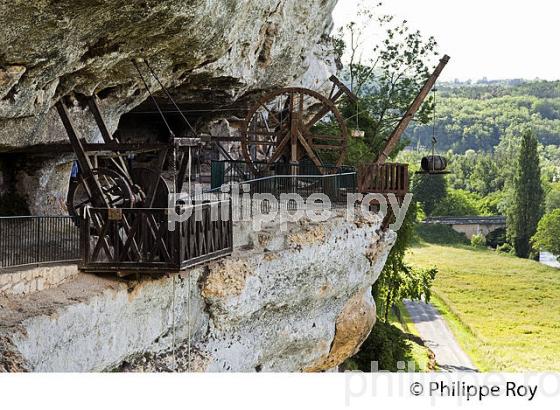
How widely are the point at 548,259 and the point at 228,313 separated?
5084 cm

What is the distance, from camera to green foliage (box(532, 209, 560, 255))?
51844 mm

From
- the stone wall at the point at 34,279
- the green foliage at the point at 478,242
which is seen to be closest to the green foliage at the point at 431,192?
the green foliage at the point at 478,242

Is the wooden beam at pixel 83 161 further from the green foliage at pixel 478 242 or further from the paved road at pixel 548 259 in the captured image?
the green foliage at pixel 478 242

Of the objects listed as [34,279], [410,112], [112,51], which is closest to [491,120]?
[410,112]

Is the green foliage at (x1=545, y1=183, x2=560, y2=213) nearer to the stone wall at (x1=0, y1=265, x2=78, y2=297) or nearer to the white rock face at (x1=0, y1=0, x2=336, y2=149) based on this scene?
the white rock face at (x1=0, y1=0, x2=336, y2=149)

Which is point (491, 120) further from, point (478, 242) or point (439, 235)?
point (478, 242)

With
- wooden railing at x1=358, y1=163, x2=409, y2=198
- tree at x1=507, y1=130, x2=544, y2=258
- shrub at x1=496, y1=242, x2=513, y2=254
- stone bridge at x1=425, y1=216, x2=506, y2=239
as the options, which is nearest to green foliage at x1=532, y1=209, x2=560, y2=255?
tree at x1=507, y1=130, x2=544, y2=258

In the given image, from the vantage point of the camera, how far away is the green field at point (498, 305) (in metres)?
33.8

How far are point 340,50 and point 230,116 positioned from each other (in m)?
9.87

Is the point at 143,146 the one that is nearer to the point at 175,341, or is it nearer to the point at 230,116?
the point at 175,341

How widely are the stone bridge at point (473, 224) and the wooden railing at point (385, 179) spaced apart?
4603 cm

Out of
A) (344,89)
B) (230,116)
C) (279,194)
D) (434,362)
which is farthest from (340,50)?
(279,194)

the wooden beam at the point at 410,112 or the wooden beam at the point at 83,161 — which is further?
the wooden beam at the point at 410,112

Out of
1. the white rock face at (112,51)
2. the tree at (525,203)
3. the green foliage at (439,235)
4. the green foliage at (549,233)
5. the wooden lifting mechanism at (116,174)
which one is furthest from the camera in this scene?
the green foliage at (439,235)
